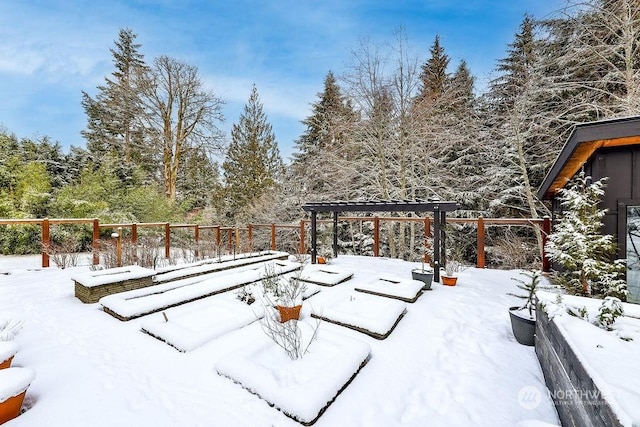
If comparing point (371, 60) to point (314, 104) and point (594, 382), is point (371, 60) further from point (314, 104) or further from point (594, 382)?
point (594, 382)

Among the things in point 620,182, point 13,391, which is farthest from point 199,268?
point 620,182

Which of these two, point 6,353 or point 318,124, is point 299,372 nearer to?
point 6,353

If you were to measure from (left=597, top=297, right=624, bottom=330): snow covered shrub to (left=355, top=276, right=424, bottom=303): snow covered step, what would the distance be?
2161 millimetres

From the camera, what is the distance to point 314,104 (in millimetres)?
13852

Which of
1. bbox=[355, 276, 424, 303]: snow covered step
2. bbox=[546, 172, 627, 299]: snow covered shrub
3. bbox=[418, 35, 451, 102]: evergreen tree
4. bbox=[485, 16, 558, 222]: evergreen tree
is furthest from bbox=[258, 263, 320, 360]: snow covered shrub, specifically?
bbox=[418, 35, 451, 102]: evergreen tree

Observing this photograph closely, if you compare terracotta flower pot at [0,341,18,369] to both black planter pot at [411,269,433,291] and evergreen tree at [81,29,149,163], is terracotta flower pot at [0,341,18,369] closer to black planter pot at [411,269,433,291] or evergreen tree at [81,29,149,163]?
black planter pot at [411,269,433,291]

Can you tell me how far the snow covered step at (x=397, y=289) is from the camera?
12.9 ft

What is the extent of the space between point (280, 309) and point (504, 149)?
8.99 meters

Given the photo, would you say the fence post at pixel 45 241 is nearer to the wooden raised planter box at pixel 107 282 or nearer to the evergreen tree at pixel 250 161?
the wooden raised planter box at pixel 107 282

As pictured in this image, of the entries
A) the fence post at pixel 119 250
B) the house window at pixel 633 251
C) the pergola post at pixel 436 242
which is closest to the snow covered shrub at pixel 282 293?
the pergola post at pixel 436 242

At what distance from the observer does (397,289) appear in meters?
4.13

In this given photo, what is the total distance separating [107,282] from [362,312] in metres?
3.63

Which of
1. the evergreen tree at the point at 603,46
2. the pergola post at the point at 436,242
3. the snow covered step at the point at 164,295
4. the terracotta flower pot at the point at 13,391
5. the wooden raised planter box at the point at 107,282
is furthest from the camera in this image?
the evergreen tree at the point at 603,46

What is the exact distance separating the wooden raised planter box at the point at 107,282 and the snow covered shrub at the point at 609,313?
5.30m
